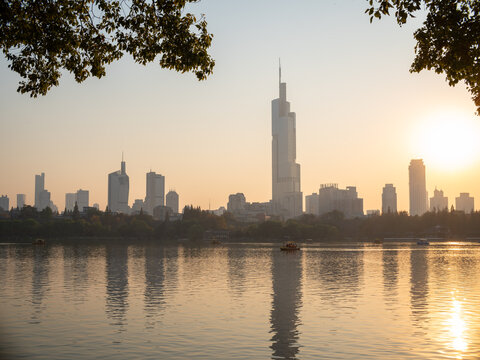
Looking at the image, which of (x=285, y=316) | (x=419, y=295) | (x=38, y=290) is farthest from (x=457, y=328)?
(x=38, y=290)

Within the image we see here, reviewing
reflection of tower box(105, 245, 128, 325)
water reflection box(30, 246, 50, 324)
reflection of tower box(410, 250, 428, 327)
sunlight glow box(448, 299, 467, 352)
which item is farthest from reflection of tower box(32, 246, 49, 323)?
reflection of tower box(410, 250, 428, 327)

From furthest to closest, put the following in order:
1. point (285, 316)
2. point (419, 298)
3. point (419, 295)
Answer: point (419, 295), point (419, 298), point (285, 316)

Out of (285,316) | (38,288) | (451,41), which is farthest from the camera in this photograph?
(38,288)

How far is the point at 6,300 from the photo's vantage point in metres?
53.2

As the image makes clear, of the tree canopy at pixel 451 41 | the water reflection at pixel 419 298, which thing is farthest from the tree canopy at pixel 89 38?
the water reflection at pixel 419 298

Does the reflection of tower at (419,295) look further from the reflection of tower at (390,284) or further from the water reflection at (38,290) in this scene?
the water reflection at (38,290)

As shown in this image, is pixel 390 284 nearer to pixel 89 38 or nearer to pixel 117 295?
pixel 117 295

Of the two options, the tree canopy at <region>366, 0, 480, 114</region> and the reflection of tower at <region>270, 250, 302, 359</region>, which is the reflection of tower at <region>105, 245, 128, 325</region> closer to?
the reflection of tower at <region>270, 250, 302, 359</region>

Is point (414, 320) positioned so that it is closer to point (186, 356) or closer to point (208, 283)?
point (186, 356)

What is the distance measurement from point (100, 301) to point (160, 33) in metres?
32.6

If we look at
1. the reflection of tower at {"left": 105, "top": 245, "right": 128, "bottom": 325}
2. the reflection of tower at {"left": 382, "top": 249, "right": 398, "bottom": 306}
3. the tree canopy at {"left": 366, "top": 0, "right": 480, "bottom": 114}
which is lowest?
the reflection of tower at {"left": 382, "top": 249, "right": 398, "bottom": 306}

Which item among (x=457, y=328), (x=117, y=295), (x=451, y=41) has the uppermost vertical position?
(x=451, y=41)

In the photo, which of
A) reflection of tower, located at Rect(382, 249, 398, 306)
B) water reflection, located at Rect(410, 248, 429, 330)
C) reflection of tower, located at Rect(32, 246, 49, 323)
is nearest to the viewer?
water reflection, located at Rect(410, 248, 429, 330)

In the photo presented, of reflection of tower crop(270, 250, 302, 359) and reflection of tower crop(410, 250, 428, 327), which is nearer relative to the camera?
reflection of tower crop(270, 250, 302, 359)
